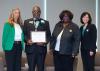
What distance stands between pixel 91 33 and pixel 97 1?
A: 210 cm

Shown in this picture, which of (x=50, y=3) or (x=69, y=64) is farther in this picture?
(x=50, y=3)

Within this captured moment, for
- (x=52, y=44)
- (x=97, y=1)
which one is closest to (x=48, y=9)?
(x=97, y=1)

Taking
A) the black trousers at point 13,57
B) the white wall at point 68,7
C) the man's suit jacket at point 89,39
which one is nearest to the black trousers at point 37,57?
the black trousers at point 13,57

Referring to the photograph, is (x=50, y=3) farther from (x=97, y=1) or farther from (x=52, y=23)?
(x=97, y=1)

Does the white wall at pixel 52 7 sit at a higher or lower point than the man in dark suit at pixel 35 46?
higher

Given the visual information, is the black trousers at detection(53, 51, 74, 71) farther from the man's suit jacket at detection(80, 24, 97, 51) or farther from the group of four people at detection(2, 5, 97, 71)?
the man's suit jacket at detection(80, 24, 97, 51)

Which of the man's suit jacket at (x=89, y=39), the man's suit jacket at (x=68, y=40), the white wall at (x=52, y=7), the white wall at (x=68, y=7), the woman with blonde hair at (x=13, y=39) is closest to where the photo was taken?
the man's suit jacket at (x=68, y=40)

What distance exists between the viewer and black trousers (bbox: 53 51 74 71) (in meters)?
5.97

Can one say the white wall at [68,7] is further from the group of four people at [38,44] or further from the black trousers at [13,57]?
the black trousers at [13,57]

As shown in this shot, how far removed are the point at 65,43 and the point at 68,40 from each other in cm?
9

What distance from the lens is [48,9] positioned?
7.90 m

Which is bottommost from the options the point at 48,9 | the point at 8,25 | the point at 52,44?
the point at 52,44

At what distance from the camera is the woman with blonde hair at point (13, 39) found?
602 cm

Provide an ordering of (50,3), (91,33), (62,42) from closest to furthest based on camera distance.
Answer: (62,42)
(91,33)
(50,3)
